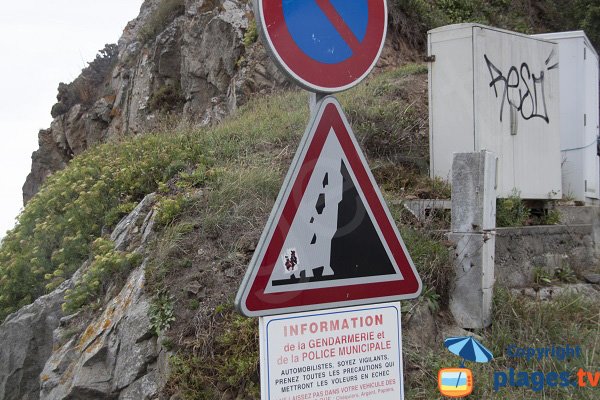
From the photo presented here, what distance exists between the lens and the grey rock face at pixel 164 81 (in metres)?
14.2

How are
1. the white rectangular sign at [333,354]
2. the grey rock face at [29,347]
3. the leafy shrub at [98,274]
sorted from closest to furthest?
the white rectangular sign at [333,354]
the leafy shrub at [98,274]
the grey rock face at [29,347]

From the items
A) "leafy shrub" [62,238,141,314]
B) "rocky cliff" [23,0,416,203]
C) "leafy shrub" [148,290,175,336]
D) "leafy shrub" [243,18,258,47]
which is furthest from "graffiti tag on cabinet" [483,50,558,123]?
"leafy shrub" [243,18,258,47]

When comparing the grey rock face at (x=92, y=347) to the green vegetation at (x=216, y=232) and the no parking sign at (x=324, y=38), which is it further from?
the no parking sign at (x=324, y=38)

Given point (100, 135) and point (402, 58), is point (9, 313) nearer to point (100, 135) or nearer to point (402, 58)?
point (402, 58)

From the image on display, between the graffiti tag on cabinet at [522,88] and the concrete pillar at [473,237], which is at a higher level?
the graffiti tag on cabinet at [522,88]

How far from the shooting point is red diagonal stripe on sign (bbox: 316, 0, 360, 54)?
8.85 feet

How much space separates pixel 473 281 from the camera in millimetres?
5371

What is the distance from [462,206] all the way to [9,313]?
534 cm

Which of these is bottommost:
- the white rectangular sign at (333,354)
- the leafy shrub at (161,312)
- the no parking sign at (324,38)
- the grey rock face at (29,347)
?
the grey rock face at (29,347)

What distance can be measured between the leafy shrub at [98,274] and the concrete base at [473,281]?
110 inches

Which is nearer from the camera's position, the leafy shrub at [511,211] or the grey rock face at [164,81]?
the leafy shrub at [511,211]

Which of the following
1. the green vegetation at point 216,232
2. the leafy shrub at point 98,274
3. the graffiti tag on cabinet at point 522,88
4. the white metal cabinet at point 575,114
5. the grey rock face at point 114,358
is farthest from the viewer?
the white metal cabinet at point 575,114

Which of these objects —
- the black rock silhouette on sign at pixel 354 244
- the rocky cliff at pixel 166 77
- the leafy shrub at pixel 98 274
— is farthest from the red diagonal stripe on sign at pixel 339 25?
the rocky cliff at pixel 166 77

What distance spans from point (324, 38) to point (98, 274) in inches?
166
